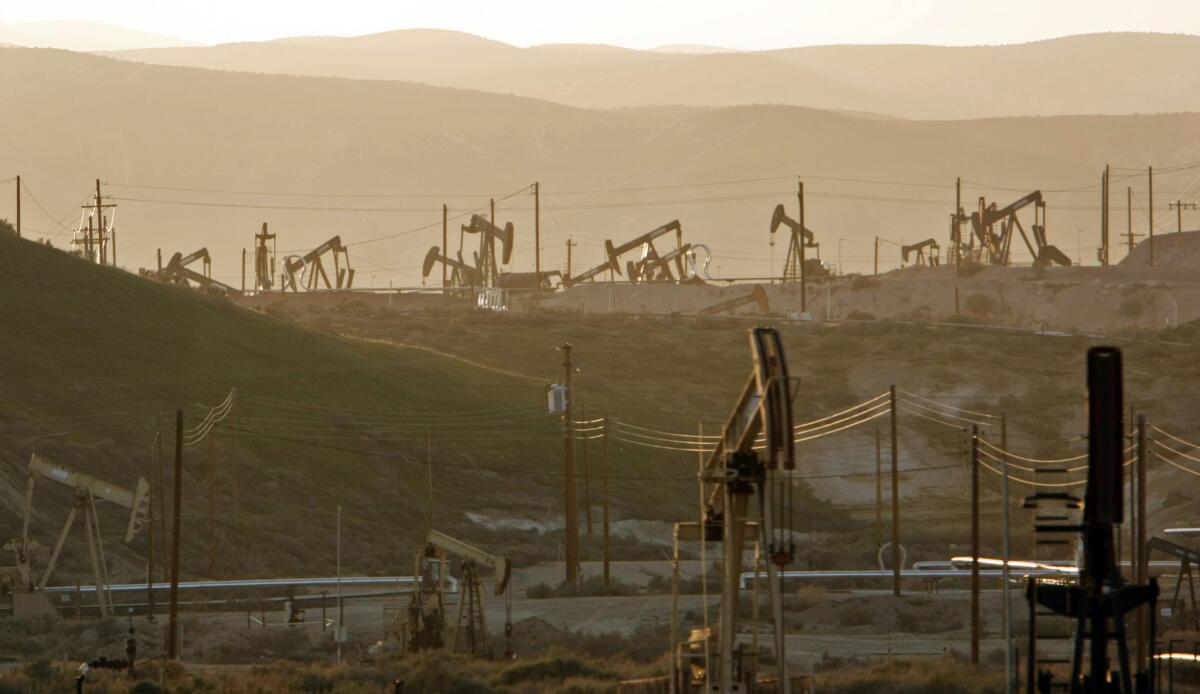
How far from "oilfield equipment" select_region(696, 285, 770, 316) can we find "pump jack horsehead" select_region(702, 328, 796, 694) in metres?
63.5

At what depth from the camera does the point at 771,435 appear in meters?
18.3

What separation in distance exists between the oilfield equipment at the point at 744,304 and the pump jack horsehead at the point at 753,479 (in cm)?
6351

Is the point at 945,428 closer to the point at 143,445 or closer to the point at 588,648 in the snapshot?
the point at 143,445

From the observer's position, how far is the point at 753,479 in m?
19.0

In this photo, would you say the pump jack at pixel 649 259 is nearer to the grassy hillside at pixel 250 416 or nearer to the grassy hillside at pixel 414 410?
the grassy hillside at pixel 414 410

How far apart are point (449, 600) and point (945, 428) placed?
1116 inches

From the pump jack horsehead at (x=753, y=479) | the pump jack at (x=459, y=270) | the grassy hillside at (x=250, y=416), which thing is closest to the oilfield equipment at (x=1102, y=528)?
the pump jack horsehead at (x=753, y=479)

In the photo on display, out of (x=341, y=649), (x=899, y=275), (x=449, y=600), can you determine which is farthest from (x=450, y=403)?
(x=899, y=275)

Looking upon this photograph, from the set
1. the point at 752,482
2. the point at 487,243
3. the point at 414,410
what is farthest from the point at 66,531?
the point at 487,243

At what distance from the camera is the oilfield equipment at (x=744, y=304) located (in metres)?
84.3

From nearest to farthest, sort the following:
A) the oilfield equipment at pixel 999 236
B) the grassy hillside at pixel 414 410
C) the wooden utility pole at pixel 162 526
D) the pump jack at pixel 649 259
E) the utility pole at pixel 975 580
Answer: the utility pole at pixel 975 580, the wooden utility pole at pixel 162 526, the grassy hillside at pixel 414 410, the oilfield equipment at pixel 999 236, the pump jack at pixel 649 259

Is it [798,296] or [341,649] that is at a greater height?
[798,296]

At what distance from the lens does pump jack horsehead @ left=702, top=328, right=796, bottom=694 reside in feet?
60.0

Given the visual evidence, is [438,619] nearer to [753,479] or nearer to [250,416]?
[753,479]
